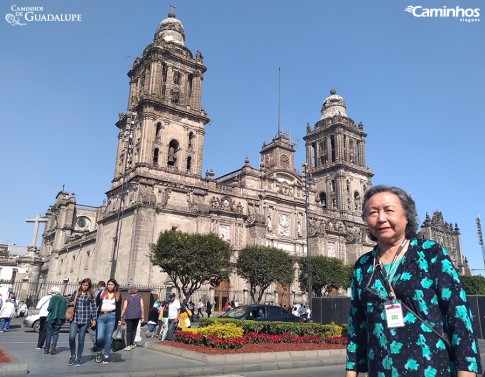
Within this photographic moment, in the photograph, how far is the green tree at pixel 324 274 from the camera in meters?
42.2

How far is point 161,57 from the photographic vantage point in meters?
44.1

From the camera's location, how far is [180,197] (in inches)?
1635

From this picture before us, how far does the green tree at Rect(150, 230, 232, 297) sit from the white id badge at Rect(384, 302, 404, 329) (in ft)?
95.7

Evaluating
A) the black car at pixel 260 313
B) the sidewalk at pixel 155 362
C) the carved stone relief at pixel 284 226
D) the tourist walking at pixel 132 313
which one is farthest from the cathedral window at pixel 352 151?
the tourist walking at pixel 132 313

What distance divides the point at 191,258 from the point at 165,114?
18252 millimetres

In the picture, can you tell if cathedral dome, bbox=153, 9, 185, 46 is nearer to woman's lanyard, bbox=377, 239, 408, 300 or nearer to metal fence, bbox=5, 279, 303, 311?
metal fence, bbox=5, 279, 303, 311

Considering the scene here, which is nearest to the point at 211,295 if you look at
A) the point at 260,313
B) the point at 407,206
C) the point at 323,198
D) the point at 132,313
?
the point at 260,313

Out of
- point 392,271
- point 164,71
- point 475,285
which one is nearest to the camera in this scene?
point 392,271

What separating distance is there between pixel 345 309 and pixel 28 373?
1637 cm

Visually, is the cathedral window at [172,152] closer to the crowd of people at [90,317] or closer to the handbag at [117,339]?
the crowd of people at [90,317]

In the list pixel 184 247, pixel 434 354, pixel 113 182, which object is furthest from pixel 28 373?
pixel 113 182

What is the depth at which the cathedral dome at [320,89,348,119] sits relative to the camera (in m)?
65.8

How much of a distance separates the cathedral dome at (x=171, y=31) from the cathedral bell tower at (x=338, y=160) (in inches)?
1079

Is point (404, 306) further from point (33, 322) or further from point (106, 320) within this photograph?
point (33, 322)
